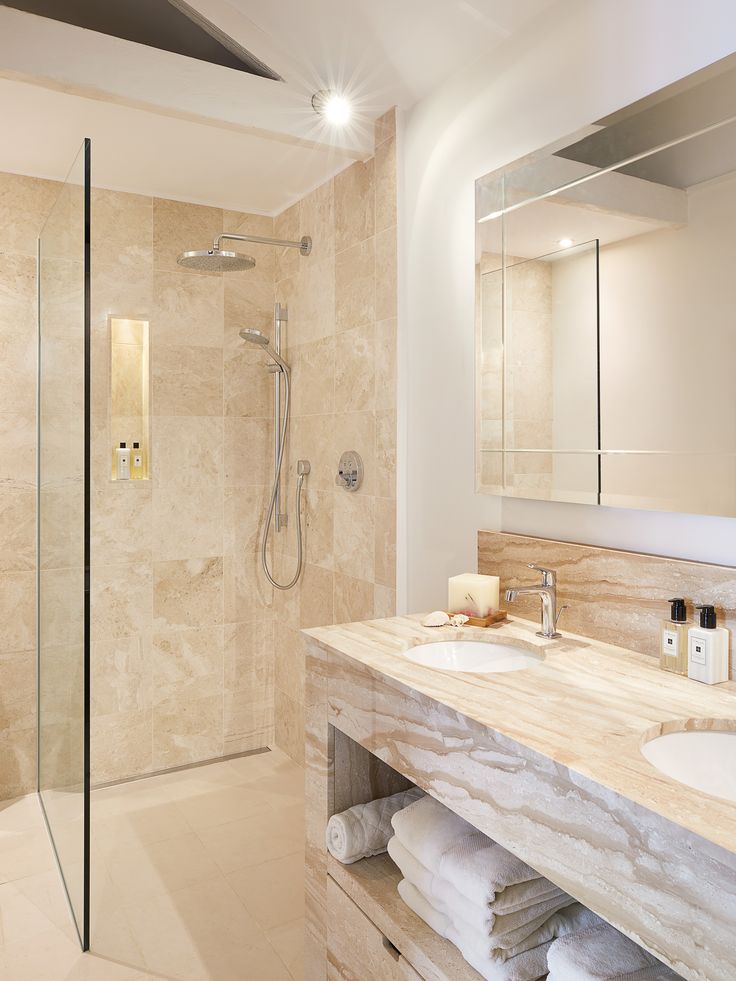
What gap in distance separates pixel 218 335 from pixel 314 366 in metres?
0.53

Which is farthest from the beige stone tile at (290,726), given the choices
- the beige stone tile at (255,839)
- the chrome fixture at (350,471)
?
the chrome fixture at (350,471)

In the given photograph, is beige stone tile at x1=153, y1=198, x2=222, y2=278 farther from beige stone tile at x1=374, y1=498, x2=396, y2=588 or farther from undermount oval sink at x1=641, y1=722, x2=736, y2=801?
undermount oval sink at x1=641, y1=722, x2=736, y2=801

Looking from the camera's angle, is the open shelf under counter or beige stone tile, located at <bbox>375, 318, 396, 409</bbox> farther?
beige stone tile, located at <bbox>375, 318, 396, 409</bbox>

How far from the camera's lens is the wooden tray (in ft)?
5.99

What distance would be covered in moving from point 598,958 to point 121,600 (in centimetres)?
240

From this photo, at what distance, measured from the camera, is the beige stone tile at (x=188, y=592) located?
123 inches

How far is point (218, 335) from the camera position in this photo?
3.23 m

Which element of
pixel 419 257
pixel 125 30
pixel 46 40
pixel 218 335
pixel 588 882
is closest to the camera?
pixel 588 882

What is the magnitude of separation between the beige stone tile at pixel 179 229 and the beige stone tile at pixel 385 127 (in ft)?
3.34

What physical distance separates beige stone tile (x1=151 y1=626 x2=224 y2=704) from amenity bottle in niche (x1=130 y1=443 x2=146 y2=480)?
0.67 metres

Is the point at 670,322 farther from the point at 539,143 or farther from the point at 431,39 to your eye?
the point at 431,39

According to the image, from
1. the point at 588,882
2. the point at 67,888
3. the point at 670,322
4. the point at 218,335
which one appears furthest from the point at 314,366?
the point at 588,882

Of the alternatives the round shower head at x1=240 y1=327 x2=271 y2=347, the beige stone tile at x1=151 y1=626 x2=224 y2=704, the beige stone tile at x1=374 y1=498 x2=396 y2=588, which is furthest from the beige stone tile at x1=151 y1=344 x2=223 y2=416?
the beige stone tile at x1=374 y1=498 x2=396 y2=588

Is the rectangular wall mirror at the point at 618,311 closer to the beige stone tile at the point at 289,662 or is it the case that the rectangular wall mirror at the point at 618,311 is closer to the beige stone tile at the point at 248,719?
the beige stone tile at the point at 289,662
